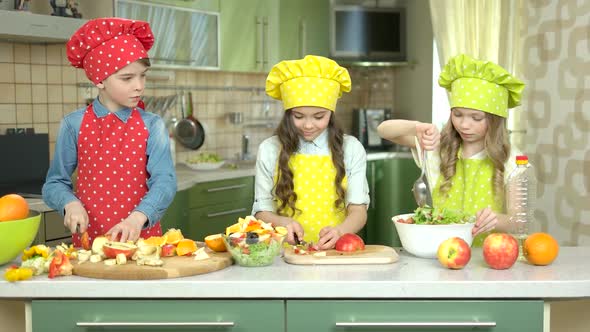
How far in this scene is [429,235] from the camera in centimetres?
189

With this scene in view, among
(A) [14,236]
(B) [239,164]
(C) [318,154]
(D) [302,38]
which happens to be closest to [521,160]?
(C) [318,154]

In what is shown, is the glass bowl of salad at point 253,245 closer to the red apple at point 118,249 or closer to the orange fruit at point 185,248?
the orange fruit at point 185,248

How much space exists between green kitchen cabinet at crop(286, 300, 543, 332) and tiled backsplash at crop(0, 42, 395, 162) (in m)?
2.34

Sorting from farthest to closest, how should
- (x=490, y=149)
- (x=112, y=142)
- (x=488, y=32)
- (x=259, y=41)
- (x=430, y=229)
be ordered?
(x=259, y=41) → (x=488, y=32) → (x=490, y=149) → (x=112, y=142) → (x=430, y=229)

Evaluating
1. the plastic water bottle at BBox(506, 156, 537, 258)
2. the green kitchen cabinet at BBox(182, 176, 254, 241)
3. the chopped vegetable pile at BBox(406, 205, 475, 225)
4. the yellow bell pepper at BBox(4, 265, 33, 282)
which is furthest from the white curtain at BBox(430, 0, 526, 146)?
the yellow bell pepper at BBox(4, 265, 33, 282)

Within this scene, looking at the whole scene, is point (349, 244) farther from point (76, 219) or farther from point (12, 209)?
point (12, 209)

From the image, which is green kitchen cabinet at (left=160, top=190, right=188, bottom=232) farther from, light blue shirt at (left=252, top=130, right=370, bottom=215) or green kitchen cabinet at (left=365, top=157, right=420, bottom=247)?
green kitchen cabinet at (left=365, top=157, right=420, bottom=247)

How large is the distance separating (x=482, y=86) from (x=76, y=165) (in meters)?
1.23

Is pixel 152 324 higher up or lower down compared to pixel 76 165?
lower down

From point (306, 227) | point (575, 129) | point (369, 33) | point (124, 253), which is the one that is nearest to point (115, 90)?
point (124, 253)

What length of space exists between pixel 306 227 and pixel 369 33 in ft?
10.6

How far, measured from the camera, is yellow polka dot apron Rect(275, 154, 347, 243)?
250 centimetres

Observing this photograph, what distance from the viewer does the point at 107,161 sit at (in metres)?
2.29

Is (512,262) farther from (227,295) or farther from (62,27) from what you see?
(62,27)
